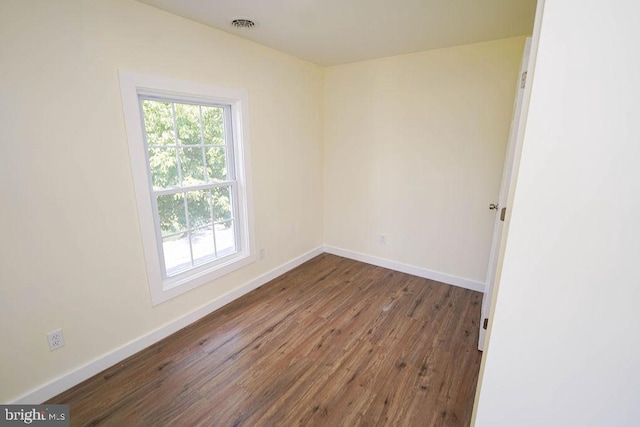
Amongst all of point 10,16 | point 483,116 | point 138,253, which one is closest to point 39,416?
point 138,253

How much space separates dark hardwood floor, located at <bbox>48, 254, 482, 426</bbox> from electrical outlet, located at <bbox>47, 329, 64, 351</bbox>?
308 mm

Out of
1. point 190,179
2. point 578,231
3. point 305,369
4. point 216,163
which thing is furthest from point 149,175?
point 578,231

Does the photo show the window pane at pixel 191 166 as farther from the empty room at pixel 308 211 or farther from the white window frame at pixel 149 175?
the white window frame at pixel 149 175

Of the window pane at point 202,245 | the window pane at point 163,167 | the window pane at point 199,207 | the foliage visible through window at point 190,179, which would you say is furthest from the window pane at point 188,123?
the window pane at point 202,245

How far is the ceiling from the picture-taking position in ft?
5.96

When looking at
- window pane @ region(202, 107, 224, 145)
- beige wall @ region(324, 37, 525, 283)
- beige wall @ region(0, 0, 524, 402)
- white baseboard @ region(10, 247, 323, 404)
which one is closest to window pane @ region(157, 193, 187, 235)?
beige wall @ region(0, 0, 524, 402)

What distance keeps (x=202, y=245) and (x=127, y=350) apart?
0.93 metres

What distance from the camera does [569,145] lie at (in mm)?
764

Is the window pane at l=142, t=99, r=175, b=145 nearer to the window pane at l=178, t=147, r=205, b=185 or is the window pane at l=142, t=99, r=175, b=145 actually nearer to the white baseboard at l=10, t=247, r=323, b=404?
the window pane at l=178, t=147, r=205, b=185

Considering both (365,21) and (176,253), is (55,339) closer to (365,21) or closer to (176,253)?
(176,253)

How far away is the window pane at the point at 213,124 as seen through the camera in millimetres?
2391

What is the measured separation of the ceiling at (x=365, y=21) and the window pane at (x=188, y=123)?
0.63m

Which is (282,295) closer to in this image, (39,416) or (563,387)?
(39,416)

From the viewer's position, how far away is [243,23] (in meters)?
2.10
